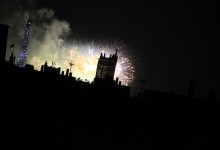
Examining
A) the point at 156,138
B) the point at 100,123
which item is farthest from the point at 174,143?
the point at 100,123

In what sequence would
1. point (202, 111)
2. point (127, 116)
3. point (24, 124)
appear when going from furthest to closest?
1. point (202, 111)
2. point (127, 116)
3. point (24, 124)

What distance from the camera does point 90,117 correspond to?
29406mm

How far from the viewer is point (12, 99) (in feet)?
88.3

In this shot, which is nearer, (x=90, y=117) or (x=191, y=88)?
(x=90, y=117)

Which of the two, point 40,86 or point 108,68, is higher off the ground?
point 108,68

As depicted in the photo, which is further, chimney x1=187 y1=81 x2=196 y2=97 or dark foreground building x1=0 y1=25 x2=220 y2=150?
chimney x1=187 y1=81 x2=196 y2=97

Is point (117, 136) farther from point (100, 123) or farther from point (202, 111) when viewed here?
point (202, 111)

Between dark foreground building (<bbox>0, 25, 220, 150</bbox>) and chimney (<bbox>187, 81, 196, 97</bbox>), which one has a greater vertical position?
chimney (<bbox>187, 81, 196, 97</bbox>)

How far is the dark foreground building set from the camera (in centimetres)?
2555

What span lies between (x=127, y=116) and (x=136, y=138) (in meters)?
2.55

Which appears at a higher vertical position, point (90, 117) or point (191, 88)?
point (191, 88)

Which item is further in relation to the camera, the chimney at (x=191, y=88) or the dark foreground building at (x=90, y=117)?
the chimney at (x=191, y=88)

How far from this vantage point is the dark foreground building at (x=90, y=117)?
1006 inches

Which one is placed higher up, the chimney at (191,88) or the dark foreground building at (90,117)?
the chimney at (191,88)
